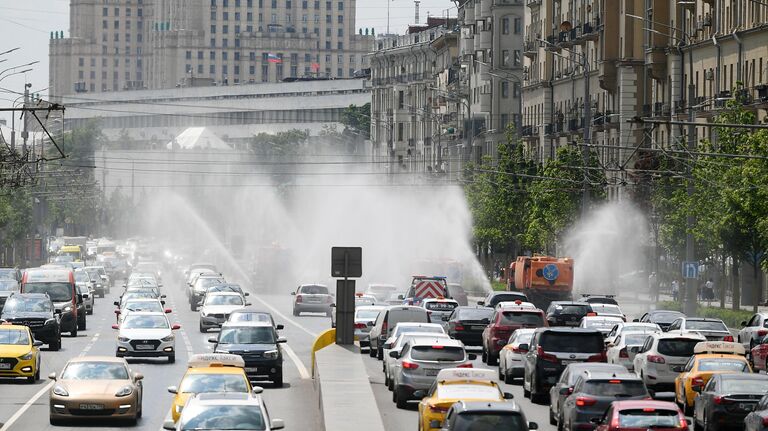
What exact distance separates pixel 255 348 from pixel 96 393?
8.73m

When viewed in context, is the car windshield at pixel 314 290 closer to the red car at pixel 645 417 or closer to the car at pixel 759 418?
the car at pixel 759 418

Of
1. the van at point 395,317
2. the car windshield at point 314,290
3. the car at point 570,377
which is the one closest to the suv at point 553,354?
the car at point 570,377

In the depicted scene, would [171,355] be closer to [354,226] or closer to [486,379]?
[486,379]

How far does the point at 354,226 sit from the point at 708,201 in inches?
2210

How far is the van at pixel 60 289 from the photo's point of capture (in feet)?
193

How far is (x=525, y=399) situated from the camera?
36.9m

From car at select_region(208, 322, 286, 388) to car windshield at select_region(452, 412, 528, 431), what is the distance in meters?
16.2

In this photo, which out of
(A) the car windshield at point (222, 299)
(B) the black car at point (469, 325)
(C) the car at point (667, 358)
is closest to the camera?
(C) the car at point (667, 358)

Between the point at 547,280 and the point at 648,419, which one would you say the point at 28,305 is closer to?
the point at 547,280

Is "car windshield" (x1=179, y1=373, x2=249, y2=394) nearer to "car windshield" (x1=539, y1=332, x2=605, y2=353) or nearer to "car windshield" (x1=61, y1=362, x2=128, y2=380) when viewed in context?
"car windshield" (x1=61, y1=362, x2=128, y2=380)

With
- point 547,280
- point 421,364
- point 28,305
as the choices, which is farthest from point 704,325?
point 547,280

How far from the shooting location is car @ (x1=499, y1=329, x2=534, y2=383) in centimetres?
3956

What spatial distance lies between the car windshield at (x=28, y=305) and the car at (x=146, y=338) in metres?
5.55

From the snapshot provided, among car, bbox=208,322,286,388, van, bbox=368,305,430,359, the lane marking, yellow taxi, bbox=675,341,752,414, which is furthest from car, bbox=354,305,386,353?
yellow taxi, bbox=675,341,752,414
